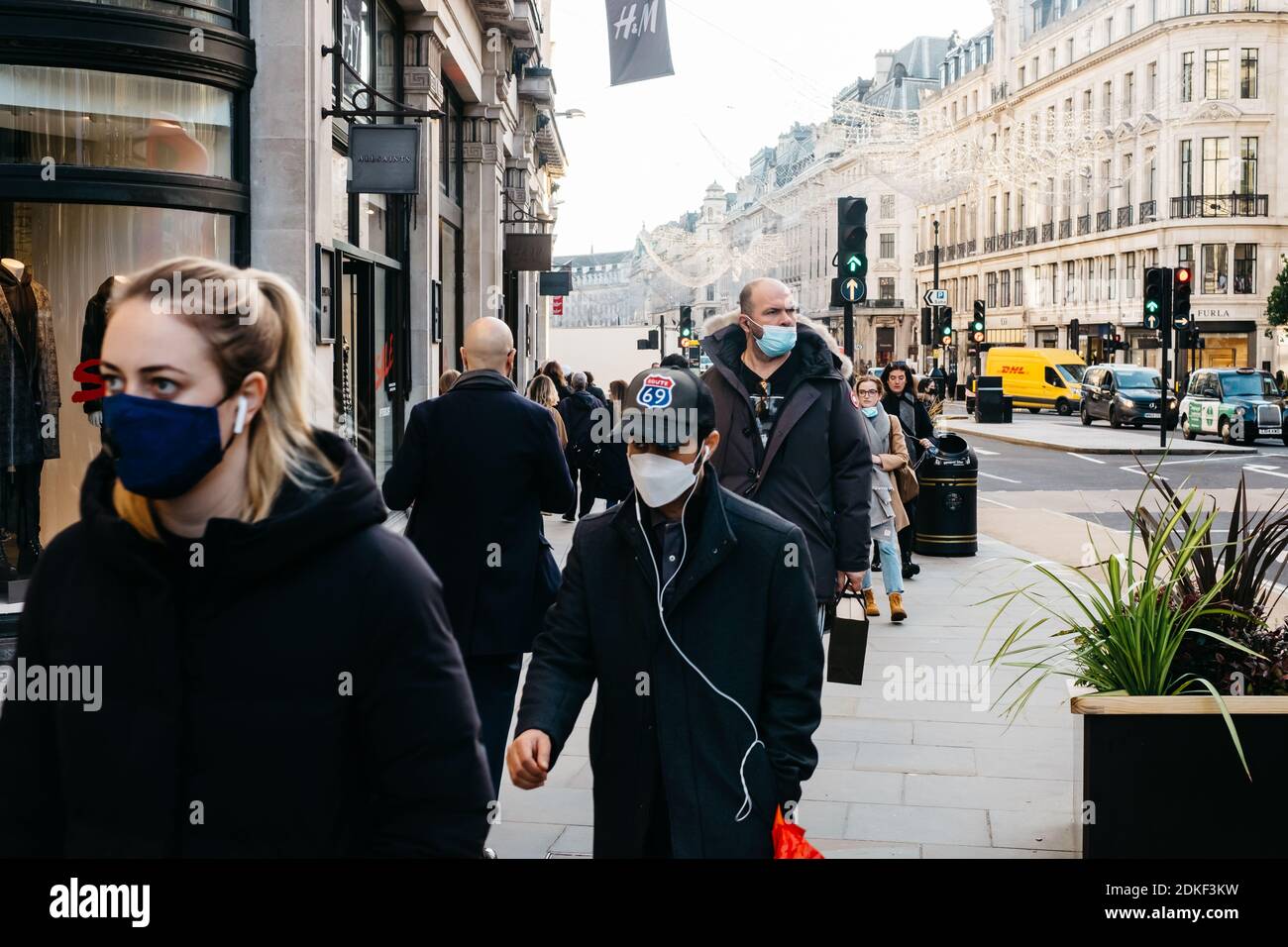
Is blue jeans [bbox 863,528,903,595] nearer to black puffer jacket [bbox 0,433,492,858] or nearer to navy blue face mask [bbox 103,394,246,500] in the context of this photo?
black puffer jacket [bbox 0,433,492,858]

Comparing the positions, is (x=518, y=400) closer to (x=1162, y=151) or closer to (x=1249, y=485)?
(x=1249, y=485)

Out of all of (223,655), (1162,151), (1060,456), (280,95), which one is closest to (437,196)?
(280,95)

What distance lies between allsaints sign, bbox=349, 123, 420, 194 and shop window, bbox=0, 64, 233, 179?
169cm

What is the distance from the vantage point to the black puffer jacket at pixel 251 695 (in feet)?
6.70

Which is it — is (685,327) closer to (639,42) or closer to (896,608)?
(639,42)

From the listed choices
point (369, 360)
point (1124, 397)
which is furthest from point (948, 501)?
point (1124, 397)

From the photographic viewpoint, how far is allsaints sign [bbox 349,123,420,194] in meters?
10.7

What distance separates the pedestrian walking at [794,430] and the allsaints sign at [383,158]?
5314 mm

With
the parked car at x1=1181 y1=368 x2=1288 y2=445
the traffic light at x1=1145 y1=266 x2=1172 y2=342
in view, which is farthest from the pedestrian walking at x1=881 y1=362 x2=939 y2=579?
the parked car at x1=1181 y1=368 x2=1288 y2=445

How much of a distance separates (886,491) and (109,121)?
567cm

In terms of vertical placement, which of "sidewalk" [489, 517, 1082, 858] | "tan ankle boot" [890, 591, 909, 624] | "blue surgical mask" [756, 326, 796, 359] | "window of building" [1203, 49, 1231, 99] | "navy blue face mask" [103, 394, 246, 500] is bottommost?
"sidewalk" [489, 517, 1082, 858]

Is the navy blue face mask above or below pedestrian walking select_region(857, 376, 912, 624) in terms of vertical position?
above

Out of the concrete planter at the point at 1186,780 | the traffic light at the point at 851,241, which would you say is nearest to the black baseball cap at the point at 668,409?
the concrete planter at the point at 1186,780
